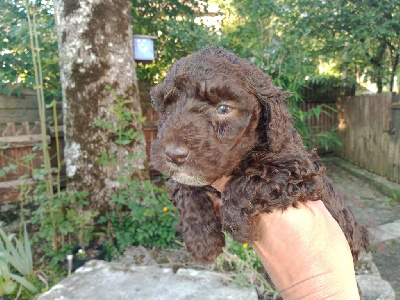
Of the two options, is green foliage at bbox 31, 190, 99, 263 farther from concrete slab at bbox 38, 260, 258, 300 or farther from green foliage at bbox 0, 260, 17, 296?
green foliage at bbox 0, 260, 17, 296

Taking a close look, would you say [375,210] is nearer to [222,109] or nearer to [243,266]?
[243,266]

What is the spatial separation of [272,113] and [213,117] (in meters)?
0.22

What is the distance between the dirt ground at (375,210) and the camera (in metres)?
4.34

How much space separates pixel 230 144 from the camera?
1185 mm

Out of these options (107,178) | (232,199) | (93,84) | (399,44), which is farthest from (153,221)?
(399,44)

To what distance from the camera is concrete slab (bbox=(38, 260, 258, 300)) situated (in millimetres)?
2850

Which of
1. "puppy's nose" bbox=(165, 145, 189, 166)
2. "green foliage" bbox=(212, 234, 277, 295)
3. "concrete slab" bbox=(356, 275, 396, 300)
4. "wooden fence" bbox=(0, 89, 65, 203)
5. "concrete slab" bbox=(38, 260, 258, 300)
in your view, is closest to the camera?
"puppy's nose" bbox=(165, 145, 189, 166)

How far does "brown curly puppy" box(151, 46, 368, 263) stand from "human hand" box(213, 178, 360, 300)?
0.16 ft

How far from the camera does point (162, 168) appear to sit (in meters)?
1.14

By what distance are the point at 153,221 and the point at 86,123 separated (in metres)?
1.52

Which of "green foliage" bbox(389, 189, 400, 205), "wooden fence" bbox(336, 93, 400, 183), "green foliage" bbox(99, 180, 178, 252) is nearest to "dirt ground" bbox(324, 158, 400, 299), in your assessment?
"green foliage" bbox(389, 189, 400, 205)

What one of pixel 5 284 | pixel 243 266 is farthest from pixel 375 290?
pixel 5 284

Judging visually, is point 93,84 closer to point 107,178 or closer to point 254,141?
point 107,178

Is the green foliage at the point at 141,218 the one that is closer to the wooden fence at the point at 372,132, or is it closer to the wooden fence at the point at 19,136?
the wooden fence at the point at 19,136
